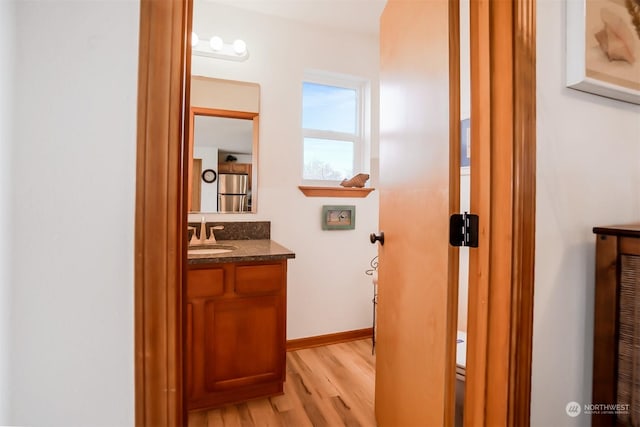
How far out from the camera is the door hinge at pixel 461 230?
0.96 m

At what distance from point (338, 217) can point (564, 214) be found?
1781 mm

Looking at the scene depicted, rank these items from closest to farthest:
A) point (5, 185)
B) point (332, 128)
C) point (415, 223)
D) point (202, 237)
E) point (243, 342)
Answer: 1. point (5, 185)
2. point (415, 223)
3. point (243, 342)
4. point (202, 237)
5. point (332, 128)

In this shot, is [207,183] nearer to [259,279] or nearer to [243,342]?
[259,279]

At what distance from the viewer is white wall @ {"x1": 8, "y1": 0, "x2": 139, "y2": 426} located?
1.64 feet

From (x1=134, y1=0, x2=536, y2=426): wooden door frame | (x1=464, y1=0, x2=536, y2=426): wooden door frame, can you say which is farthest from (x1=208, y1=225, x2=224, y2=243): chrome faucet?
(x1=464, y1=0, x2=536, y2=426): wooden door frame

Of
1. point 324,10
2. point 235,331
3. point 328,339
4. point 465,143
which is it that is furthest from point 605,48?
point 328,339

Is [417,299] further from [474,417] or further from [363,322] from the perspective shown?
[363,322]

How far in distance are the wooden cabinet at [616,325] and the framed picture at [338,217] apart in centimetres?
181

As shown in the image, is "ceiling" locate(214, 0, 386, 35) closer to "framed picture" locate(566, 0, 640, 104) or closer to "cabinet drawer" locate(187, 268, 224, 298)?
"framed picture" locate(566, 0, 640, 104)

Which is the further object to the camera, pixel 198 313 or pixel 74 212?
pixel 198 313

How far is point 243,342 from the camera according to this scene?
1801 millimetres

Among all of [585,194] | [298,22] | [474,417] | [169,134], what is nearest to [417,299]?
[474,417]

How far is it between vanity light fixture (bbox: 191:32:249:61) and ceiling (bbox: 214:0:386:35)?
28 cm

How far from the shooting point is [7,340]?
487mm
